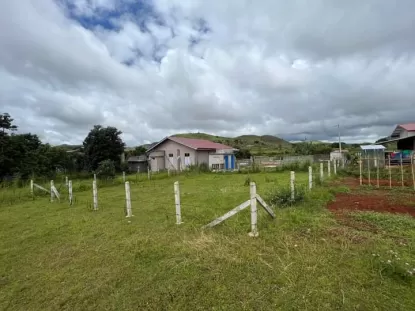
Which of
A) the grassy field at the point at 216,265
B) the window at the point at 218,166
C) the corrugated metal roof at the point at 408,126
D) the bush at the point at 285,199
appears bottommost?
the grassy field at the point at 216,265

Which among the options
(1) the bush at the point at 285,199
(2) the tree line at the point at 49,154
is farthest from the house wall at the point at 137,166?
(1) the bush at the point at 285,199

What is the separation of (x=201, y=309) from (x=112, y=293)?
1243 mm

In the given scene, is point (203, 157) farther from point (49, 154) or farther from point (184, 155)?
point (49, 154)

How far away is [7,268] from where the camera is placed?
4512 millimetres

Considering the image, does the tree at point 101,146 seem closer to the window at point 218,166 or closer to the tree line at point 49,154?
the tree line at point 49,154

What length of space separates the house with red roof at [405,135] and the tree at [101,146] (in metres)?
32.8

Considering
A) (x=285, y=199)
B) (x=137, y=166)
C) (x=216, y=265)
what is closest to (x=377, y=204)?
(x=285, y=199)

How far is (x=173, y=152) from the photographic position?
1307 inches

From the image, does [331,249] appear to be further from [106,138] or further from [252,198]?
[106,138]

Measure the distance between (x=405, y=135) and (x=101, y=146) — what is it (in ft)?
124

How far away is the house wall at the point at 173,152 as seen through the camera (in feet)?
104

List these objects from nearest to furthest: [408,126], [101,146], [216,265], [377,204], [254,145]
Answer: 1. [216,265]
2. [377,204]
3. [408,126]
4. [101,146]
5. [254,145]

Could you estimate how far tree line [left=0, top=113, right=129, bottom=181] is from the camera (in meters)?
25.8

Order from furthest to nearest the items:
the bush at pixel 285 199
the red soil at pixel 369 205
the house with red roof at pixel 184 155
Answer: the house with red roof at pixel 184 155 < the bush at pixel 285 199 < the red soil at pixel 369 205
